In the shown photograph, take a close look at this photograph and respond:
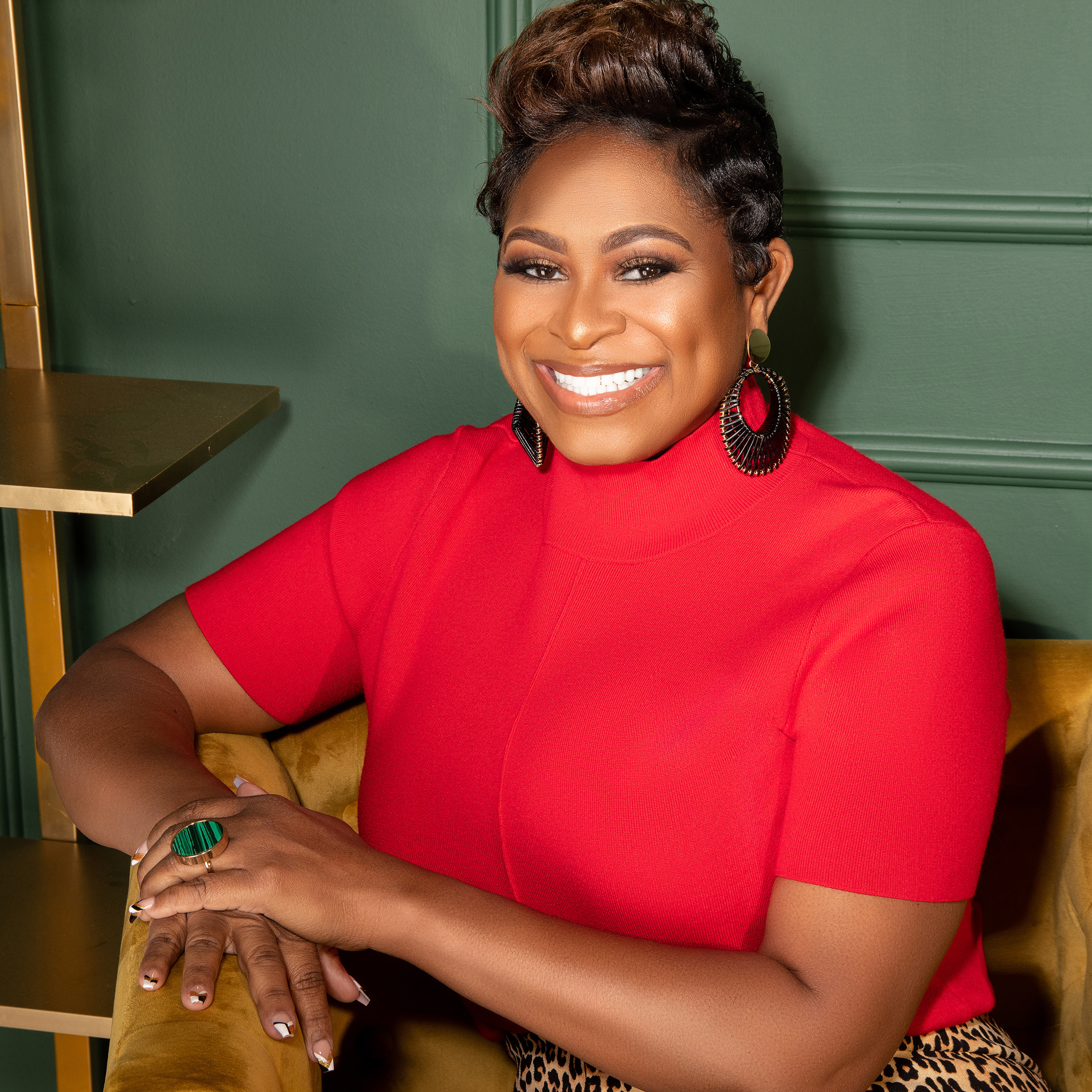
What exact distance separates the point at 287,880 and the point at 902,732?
54 centimetres

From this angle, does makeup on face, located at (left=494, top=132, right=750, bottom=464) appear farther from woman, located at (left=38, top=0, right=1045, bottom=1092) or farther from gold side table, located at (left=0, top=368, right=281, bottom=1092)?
gold side table, located at (left=0, top=368, right=281, bottom=1092)

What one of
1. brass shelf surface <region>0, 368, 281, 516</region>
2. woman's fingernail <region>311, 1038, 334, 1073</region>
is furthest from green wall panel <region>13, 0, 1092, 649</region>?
woman's fingernail <region>311, 1038, 334, 1073</region>

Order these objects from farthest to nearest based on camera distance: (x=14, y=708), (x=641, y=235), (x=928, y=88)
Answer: (x=14, y=708)
(x=928, y=88)
(x=641, y=235)

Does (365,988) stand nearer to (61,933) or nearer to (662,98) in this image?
(61,933)

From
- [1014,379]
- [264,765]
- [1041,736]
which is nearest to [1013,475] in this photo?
[1014,379]

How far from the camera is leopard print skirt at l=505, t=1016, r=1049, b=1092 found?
3.66 ft

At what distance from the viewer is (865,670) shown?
3.23 ft

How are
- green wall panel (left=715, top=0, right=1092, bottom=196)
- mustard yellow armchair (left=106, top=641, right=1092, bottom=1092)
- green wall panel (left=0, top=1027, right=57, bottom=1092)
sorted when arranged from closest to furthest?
1. mustard yellow armchair (left=106, top=641, right=1092, bottom=1092)
2. green wall panel (left=715, top=0, right=1092, bottom=196)
3. green wall panel (left=0, top=1027, right=57, bottom=1092)

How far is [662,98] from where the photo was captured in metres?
1.07

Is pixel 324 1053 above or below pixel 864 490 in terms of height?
below

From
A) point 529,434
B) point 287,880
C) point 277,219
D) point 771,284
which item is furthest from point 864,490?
point 277,219

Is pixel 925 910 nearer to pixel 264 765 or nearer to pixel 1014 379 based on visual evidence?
pixel 264 765

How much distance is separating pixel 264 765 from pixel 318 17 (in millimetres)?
1055

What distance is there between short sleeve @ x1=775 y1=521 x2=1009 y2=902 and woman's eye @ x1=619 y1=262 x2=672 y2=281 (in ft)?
1.11
